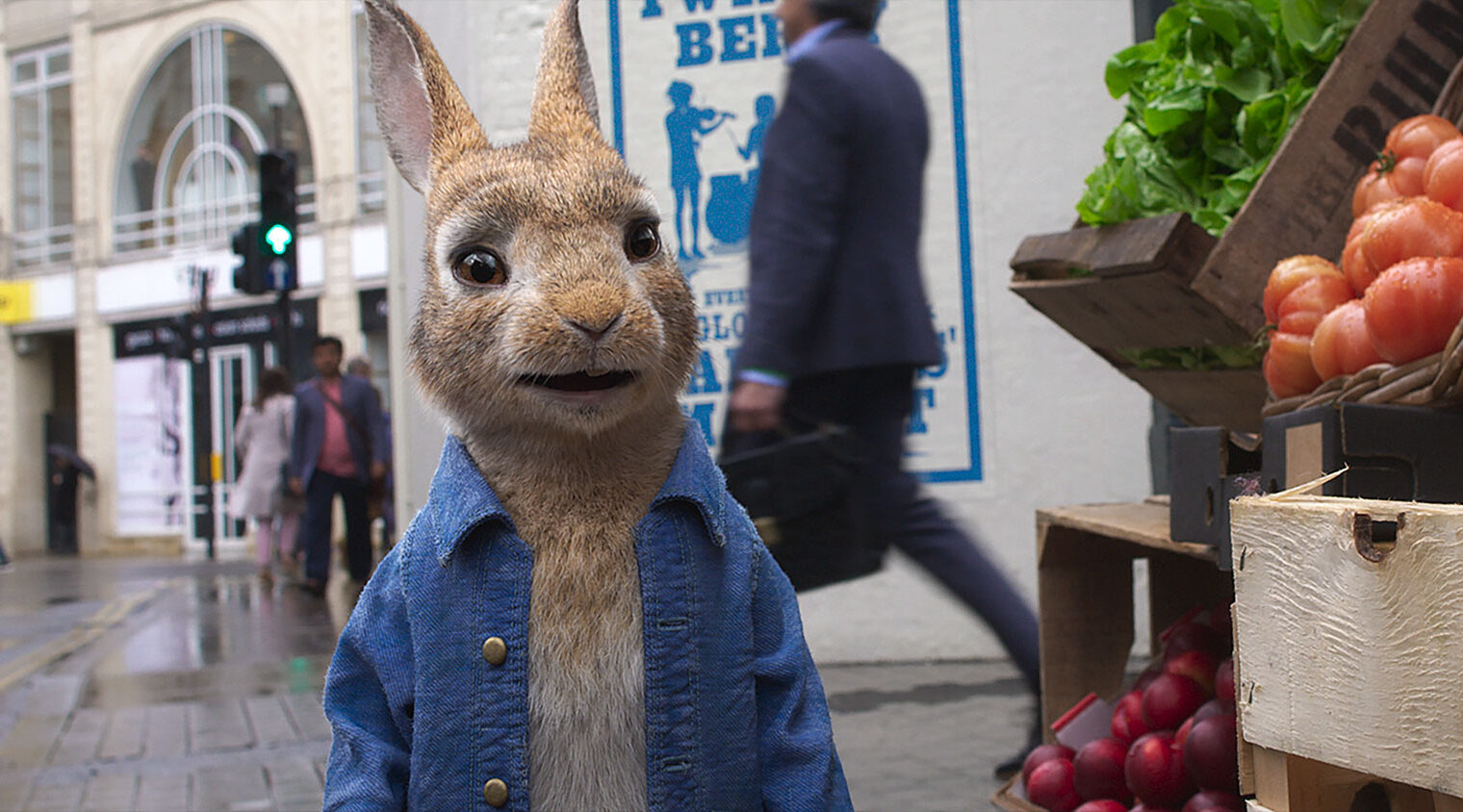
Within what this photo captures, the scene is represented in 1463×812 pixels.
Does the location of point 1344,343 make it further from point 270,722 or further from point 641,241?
point 270,722

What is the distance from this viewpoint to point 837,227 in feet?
15.7

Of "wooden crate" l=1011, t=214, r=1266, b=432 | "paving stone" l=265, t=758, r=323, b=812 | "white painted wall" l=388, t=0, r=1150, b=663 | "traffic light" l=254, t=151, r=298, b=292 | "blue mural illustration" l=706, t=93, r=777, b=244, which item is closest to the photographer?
"wooden crate" l=1011, t=214, r=1266, b=432

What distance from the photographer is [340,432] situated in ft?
32.5

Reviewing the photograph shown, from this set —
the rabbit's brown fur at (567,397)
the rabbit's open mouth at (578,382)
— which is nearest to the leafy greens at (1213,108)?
the rabbit's brown fur at (567,397)

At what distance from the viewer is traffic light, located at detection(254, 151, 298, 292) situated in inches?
370

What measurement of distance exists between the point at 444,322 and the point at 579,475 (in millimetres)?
276

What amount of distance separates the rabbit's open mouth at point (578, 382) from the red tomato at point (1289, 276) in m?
1.35

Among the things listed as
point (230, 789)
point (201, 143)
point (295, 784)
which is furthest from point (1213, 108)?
point (201, 143)

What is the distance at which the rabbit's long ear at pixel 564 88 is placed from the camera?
2020 mm

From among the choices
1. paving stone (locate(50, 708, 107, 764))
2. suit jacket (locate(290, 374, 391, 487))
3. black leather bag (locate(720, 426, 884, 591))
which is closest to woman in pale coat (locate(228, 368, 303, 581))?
suit jacket (locate(290, 374, 391, 487))

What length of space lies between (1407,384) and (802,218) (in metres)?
2.83

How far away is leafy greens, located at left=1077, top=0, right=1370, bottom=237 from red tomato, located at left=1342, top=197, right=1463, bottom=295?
2.34ft

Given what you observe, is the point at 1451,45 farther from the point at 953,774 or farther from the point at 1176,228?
the point at 953,774

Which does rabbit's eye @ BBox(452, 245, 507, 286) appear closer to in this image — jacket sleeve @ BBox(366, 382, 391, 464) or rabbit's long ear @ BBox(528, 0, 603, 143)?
rabbit's long ear @ BBox(528, 0, 603, 143)
